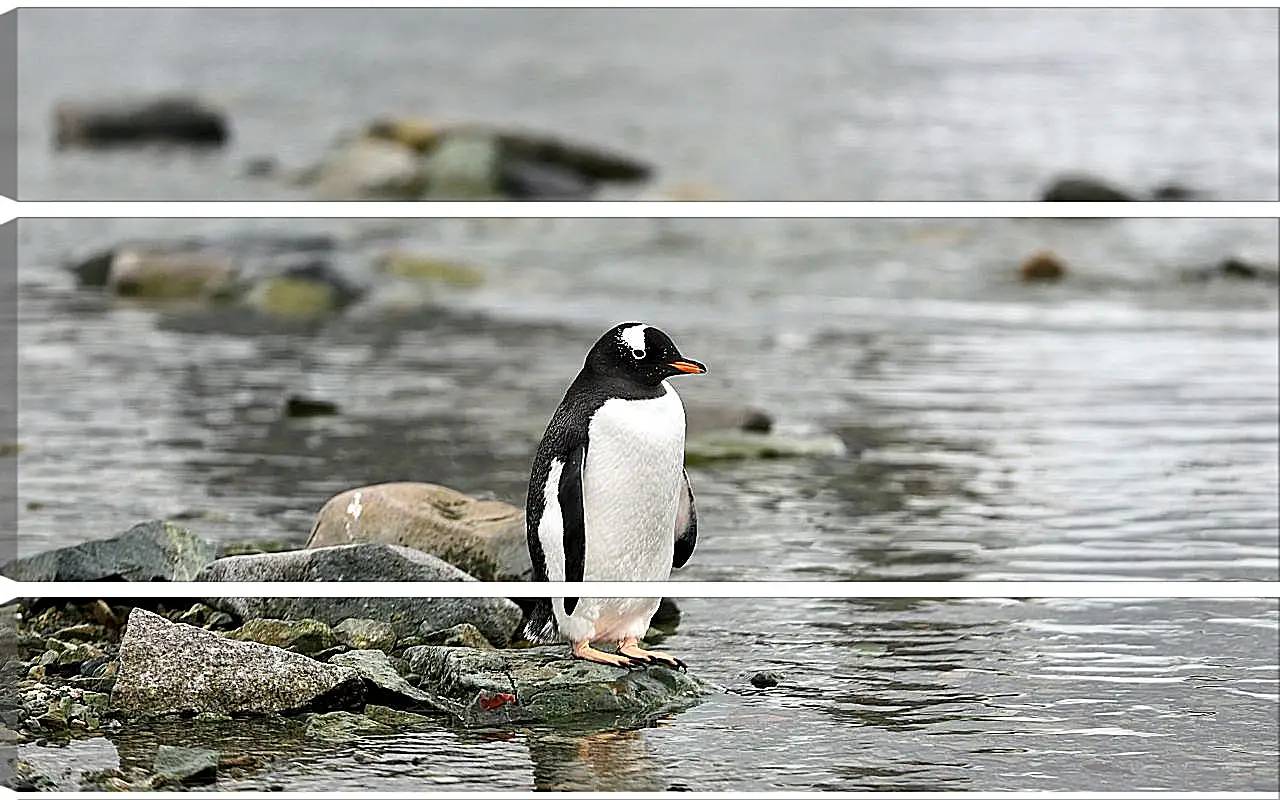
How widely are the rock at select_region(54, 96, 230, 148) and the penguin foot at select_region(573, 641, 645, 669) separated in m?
13.0

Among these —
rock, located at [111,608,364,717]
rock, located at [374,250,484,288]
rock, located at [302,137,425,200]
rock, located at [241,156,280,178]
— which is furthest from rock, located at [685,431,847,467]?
rock, located at [241,156,280,178]

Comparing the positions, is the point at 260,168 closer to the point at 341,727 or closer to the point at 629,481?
the point at 629,481

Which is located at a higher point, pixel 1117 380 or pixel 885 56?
pixel 885 56

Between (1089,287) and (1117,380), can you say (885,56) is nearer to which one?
(1089,287)

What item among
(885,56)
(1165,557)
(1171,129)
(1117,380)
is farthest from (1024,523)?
(885,56)

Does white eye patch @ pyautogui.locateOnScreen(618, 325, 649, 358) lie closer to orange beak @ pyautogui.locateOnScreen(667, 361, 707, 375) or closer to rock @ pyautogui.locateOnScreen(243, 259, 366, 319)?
orange beak @ pyautogui.locateOnScreen(667, 361, 707, 375)

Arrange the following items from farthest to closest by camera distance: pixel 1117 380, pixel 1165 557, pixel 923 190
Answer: pixel 923 190
pixel 1117 380
pixel 1165 557

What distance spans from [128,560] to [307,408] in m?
2.66

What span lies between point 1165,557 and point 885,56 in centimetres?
1804

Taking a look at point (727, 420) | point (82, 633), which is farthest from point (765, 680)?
point (727, 420)

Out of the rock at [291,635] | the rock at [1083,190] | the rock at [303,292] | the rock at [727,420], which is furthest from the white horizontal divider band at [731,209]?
the rock at [1083,190]

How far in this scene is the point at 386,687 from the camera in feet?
12.0

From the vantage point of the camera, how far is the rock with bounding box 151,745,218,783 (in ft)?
10.5

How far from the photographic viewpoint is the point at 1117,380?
308 inches
